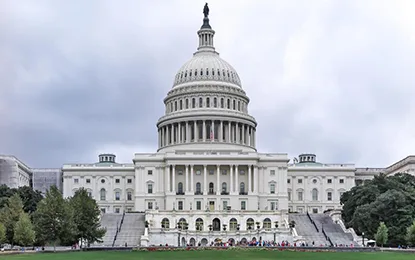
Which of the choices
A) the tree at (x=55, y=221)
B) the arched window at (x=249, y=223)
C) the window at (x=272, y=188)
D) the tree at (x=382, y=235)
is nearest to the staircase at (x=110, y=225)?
the arched window at (x=249, y=223)

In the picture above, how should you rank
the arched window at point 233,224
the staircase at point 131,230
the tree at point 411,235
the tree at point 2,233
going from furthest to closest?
the arched window at point 233,224 → the staircase at point 131,230 → the tree at point 411,235 → the tree at point 2,233

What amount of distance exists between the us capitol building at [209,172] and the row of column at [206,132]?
0.68ft

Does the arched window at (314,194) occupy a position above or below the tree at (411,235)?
above

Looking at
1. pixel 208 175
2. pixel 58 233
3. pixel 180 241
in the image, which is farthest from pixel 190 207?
pixel 58 233

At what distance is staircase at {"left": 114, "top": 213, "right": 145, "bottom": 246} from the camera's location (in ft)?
415

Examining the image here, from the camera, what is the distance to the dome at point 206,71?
18012 centimetres

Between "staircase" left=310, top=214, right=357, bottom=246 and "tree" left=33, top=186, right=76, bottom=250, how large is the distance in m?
42.8

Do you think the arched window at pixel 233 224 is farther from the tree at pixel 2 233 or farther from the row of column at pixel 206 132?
the tree at pixel 2 233

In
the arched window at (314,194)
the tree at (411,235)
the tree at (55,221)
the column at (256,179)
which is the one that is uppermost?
the column at (256,179)

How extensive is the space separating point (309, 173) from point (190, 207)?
34376 millimetres

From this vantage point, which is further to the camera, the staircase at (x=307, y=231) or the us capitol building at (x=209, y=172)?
the us capitol building at (x=209, y=172)

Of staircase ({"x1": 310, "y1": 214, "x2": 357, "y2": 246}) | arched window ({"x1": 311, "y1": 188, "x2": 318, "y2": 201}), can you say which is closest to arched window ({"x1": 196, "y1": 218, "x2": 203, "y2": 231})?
staircase ({"x1": 310, "y1": 214, "x2": 357, "y2": 246})

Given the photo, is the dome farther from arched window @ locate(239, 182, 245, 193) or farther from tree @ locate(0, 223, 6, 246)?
tree @ locate(0, 223, 6, 246)

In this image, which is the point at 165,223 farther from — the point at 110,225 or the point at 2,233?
the point at 2,233
